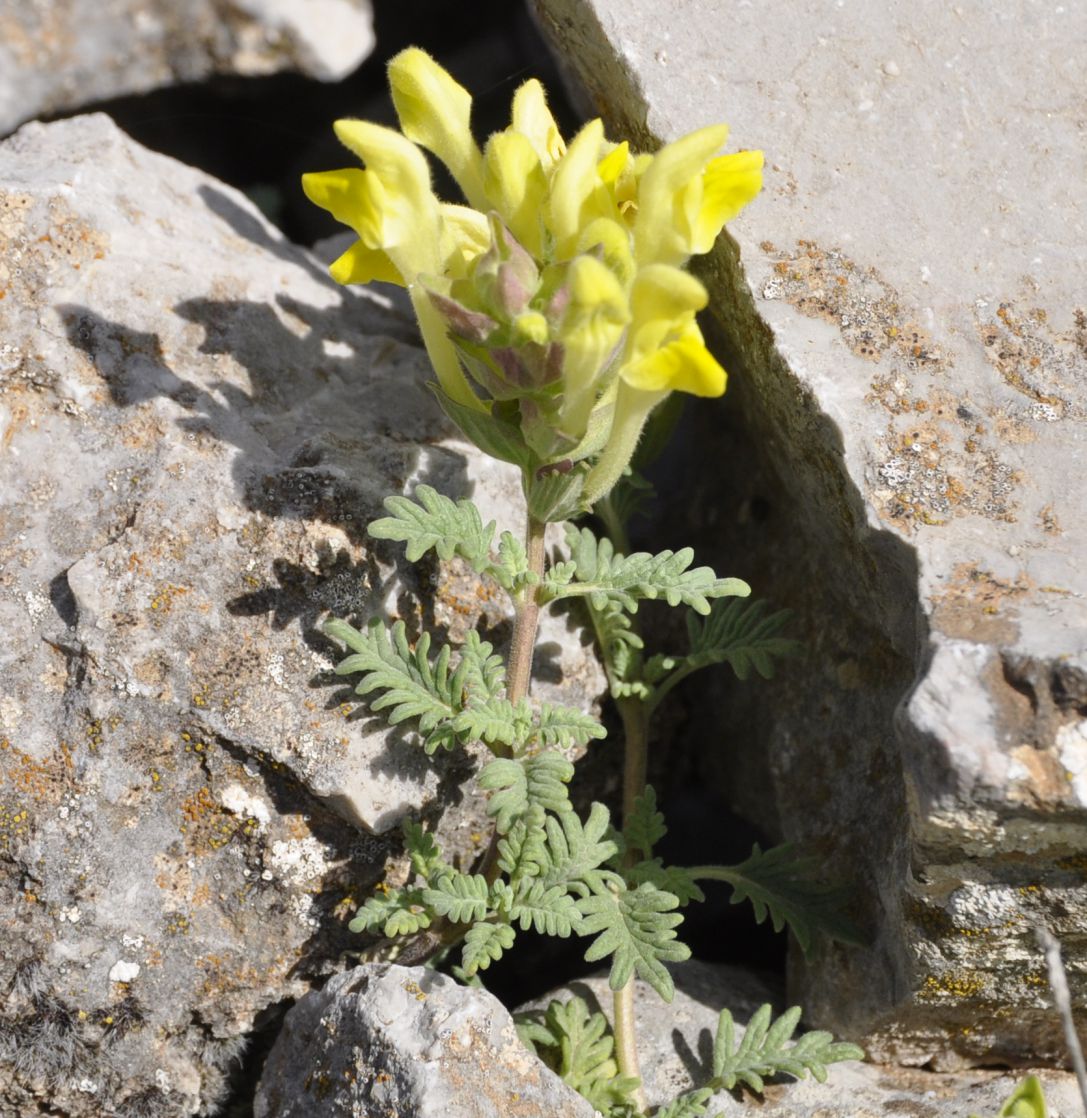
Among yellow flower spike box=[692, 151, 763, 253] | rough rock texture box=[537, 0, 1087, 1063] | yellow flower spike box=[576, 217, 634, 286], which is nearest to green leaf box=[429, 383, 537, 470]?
yellow flower spike box=[576, 217, 634, 286]

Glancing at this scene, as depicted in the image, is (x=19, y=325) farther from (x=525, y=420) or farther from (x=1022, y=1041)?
(x=1022, y=1041)

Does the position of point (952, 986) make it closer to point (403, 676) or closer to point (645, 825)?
point (645, 825)

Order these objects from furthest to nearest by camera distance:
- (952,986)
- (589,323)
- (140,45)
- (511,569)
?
(140,45) < (952,986) < (511,569) < (589,323)

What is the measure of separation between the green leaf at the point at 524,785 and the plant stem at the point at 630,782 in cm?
51

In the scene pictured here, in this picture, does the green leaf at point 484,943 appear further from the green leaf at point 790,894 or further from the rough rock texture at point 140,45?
the rough rock texture at point 140,45

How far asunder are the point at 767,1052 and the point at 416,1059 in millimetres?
896

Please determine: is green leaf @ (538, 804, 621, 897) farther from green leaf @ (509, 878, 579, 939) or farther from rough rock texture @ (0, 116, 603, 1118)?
rough rock texture @ (0, 116, 603, 1118)

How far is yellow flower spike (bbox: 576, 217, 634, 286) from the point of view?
95.0 inches

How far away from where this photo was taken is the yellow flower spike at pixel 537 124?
2.76m

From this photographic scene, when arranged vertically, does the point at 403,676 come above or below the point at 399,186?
below

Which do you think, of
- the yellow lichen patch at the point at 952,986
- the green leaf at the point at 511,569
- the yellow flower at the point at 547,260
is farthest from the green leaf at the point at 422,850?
the yellow lichen patch at the point at 952,986

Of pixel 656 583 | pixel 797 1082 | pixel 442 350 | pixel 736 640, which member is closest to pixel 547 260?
pixel 442 350

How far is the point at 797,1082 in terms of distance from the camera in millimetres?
3055

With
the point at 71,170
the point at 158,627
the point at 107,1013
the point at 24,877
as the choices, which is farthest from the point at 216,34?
the point at 107,1013
